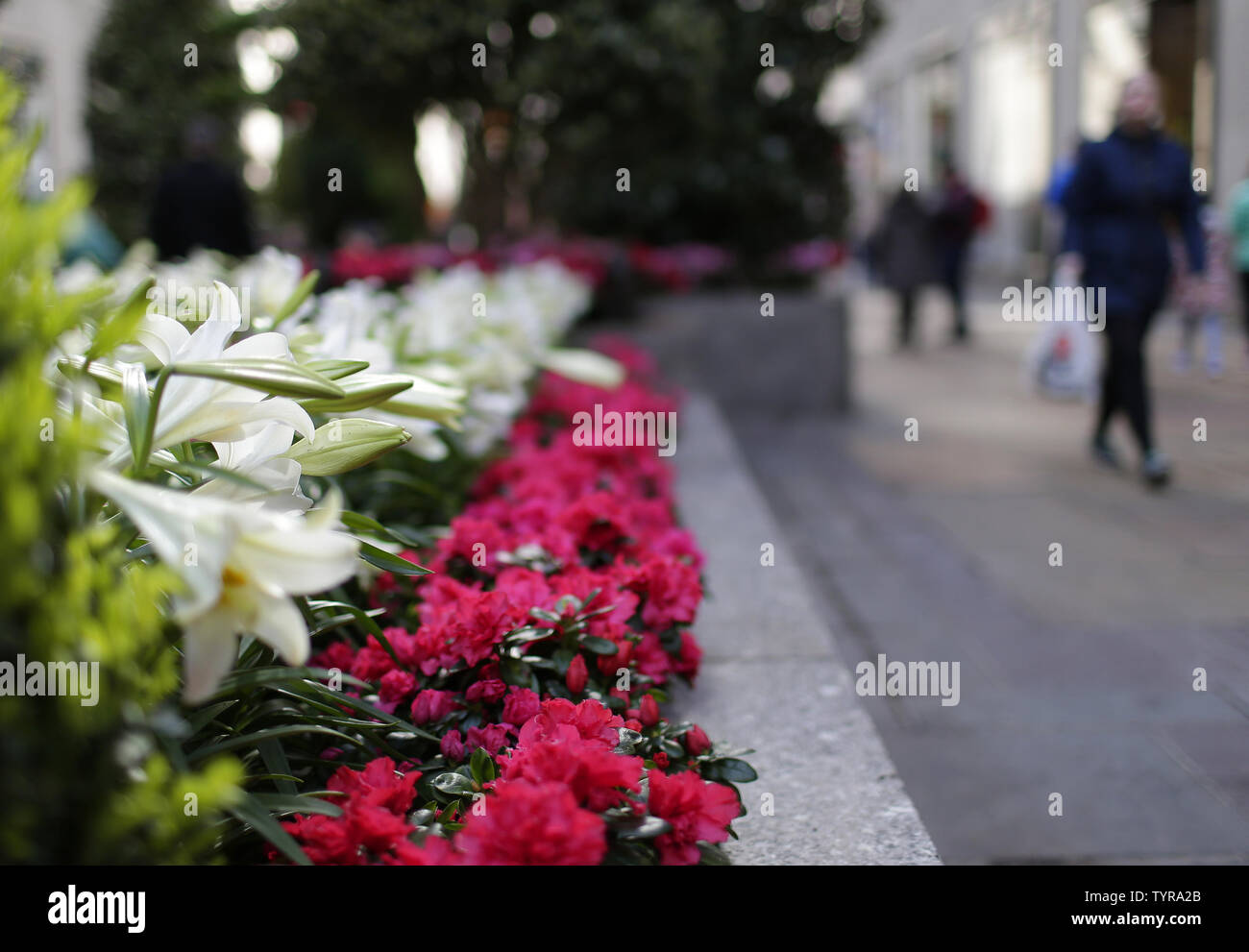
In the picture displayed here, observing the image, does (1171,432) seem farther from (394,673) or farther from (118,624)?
(118,624)

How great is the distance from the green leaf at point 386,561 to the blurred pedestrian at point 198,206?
6.24 metres

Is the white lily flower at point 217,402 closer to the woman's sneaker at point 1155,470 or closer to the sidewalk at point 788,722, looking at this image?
the sidewalk at point 788,722

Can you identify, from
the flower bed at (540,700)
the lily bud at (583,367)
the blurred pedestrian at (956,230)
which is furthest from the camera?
the blurred pedestrian at (956,230)

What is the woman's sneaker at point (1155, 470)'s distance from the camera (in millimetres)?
6336

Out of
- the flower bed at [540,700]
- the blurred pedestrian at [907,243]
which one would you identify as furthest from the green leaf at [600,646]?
the blurred pedestrian at [907,243]

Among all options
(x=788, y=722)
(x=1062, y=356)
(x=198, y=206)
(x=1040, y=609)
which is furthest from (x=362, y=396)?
(x=1062, y=356)

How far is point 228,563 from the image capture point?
108cm

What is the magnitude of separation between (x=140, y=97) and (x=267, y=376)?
1468cm

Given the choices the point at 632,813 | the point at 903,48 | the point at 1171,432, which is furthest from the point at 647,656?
the point at 903,48

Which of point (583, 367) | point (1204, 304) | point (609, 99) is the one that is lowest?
point (583, 367)

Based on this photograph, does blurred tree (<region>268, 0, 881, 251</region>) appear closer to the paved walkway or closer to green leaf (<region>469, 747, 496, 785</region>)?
the paved walkway

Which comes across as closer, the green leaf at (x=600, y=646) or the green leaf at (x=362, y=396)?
the green leaf at (x=362, y=396)

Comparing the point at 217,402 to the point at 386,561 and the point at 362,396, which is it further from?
the point at 386,561

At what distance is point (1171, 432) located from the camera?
26.4 feet
